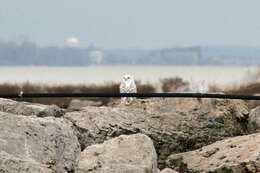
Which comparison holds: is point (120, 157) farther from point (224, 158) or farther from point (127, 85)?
point (127, 85)

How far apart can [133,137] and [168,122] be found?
71.5 inches

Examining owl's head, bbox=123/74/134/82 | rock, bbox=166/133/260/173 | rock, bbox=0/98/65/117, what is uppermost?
owl's head, bbox=123/74/134/82

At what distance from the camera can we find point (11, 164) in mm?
4434

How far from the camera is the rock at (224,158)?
5.57 m

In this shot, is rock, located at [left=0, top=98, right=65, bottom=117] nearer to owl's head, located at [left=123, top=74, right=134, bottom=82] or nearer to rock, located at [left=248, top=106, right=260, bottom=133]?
rock, located at [left=248, top=106, right=260, bottom=133]

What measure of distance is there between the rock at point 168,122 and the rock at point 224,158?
43 centimetres

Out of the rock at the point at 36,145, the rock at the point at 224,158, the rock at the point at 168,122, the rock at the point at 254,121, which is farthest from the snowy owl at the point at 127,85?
the rock at the point at 36,145

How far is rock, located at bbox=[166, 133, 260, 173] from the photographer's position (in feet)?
18.3

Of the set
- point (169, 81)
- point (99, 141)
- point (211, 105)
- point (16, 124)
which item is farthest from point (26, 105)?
point (169, 81)

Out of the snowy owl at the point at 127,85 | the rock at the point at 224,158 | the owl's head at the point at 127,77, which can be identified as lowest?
the rock at the point at 224,158

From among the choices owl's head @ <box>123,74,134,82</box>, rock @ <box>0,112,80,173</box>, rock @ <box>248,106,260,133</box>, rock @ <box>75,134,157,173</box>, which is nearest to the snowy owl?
owl's head @ <box>123,74,134,82</box>

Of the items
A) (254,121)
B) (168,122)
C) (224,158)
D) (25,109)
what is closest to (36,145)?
(25,109)

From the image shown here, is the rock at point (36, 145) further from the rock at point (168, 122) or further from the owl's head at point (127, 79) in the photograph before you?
the owl's head at point (127, 79)

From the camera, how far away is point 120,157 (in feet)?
16.1
